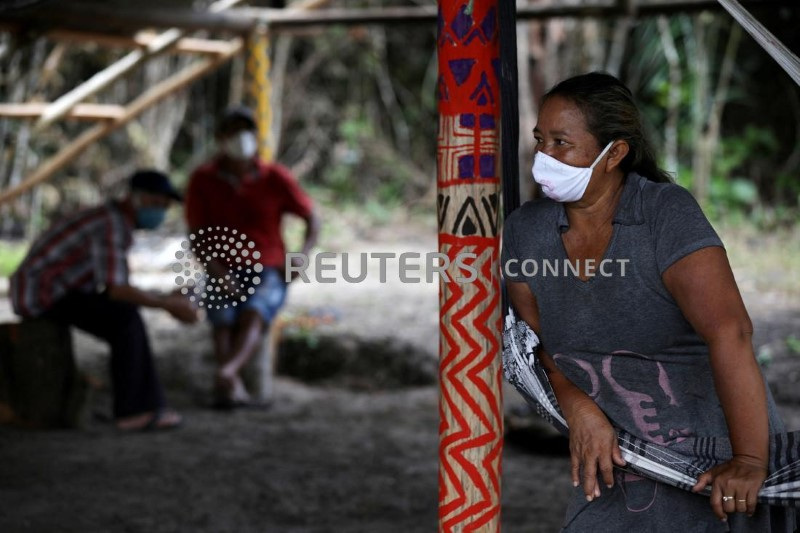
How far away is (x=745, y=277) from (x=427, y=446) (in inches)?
152

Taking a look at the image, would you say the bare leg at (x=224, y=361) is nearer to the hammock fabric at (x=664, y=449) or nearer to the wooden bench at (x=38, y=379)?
the wooden bench at (x=38, y=379)

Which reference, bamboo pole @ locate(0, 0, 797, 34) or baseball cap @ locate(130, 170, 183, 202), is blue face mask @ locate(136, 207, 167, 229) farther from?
bamboo pole @ locate(0, 0, 797, 34)

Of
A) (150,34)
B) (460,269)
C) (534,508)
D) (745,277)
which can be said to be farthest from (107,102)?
(460,269)

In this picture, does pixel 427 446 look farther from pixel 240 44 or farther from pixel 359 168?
pixel 359 168

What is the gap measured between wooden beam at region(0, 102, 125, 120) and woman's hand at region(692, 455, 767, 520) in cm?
531

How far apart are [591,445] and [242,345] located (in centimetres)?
390

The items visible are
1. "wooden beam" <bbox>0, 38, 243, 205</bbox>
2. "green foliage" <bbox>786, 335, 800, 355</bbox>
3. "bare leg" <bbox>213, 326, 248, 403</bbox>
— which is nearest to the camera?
"bare leg" <bbox>213, 326, 248, 403</bbox>

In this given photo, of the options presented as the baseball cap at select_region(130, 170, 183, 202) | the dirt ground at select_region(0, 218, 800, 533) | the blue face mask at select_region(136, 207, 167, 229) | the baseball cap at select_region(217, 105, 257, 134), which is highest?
the baseball cap at select_region(217, 105, 257, 134)

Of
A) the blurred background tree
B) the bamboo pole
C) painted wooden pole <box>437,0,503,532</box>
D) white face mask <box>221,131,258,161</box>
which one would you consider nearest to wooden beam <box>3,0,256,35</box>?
the bamboo pole

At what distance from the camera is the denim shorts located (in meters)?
5.80

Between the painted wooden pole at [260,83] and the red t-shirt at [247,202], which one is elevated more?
the painted wooden pole at [260,83]

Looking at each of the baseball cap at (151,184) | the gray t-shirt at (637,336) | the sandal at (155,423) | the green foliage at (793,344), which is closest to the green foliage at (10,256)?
the sandal at (155,423)

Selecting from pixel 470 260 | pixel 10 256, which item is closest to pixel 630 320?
pixel 470 260

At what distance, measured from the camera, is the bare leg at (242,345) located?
5805 mm
